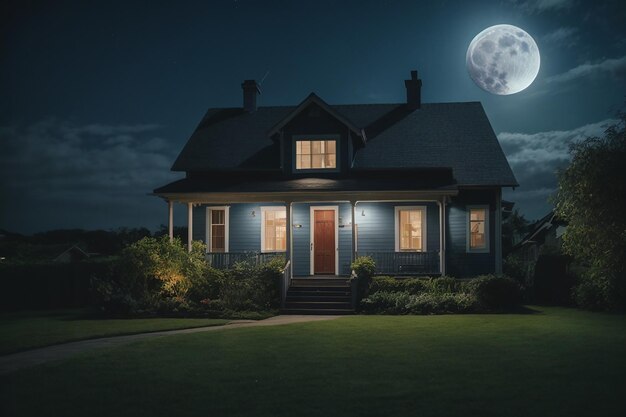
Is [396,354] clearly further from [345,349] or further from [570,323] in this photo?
[570,323]

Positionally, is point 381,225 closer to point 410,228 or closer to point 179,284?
point 410,228

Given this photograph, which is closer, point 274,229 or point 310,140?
point 310,140

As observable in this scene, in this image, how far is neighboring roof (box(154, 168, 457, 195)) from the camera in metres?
22.7

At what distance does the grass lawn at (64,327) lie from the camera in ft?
46.0

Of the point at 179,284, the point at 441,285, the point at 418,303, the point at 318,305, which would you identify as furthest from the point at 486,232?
the point at 179,284

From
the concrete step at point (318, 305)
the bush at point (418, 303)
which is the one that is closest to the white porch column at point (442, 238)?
the bush at point (418, 303)

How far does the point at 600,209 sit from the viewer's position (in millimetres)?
19141

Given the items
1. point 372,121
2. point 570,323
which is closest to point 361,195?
point 372,121

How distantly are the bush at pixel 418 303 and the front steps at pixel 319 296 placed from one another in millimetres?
812

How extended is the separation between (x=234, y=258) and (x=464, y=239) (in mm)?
8912

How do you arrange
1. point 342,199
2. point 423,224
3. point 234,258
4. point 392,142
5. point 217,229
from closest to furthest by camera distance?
point 342,199, point 234,258, point 423,224, point 217,229, point 392,142

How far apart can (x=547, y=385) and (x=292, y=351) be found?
4.92 meters

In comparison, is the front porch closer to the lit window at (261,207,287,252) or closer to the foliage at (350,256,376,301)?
the lit window at (261,207,287,252)

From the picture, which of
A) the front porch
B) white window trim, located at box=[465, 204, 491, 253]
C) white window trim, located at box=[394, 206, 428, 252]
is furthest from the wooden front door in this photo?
white window trim, located at box=[465, 204, 491, 253]
